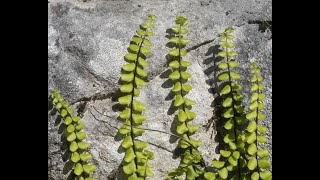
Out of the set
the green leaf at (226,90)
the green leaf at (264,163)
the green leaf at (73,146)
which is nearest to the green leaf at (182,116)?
the green leaf at (226,90)

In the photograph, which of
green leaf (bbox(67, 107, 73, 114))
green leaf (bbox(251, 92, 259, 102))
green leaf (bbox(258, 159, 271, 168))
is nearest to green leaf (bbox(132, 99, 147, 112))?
green leaf (bbox(67, 107, 73, 114))

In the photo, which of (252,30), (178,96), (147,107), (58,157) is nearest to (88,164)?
(58,157)

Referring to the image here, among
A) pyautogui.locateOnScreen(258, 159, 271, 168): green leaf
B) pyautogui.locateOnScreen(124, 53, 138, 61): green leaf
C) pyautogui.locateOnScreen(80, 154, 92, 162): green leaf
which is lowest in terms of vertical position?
pyautogui.locateOnScreen(258, 159, 271, 168): green leaf

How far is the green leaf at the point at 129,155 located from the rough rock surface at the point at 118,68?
0.05m

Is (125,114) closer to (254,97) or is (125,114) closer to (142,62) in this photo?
(142,62)

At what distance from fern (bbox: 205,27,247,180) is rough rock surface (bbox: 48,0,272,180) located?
0.07 metres

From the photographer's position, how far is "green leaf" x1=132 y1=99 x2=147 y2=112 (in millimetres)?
2393

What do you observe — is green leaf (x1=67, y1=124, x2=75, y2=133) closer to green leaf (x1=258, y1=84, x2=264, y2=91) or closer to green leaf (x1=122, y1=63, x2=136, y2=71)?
green leaf (x1=122, y1=63, x2=136, y2=71)

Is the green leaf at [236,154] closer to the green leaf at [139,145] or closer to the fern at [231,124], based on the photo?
the fern at [231,124]

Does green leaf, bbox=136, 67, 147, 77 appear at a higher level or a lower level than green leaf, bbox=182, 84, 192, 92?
higher

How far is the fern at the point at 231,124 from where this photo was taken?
2.36m

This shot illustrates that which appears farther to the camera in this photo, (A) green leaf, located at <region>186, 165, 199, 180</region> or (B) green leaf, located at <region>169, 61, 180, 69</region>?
(B) green leaf, located at <region>169, 61, 180, 69</region>

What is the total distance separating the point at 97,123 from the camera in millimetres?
2432

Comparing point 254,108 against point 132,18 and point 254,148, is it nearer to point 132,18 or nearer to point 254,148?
point 254,148
